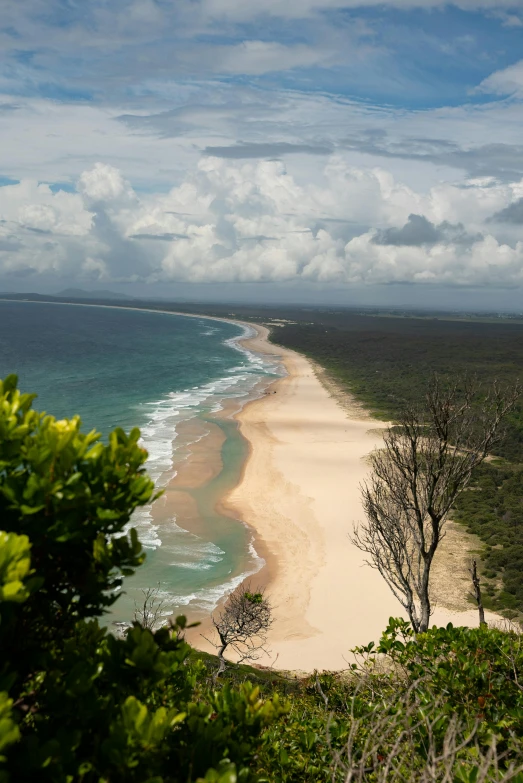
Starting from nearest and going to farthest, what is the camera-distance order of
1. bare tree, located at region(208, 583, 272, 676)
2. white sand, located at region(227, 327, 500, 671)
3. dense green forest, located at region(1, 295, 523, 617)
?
bare tree, located at region(208, 583, 272, 676) < white sand, located at region(227, 327, 500, 671) < dense green forest, located at region(1, 295, 523, 617)

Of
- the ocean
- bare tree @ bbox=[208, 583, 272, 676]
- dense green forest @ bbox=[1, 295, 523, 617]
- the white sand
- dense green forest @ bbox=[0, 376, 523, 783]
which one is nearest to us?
dense green forest @ bbox=[0, 376, 523, 783]

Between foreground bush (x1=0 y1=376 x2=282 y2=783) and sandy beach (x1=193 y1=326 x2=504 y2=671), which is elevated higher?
foreground bush (x1=0 y1=376 x2=282 y2=783)

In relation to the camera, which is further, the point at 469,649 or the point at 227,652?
the point at 227,652

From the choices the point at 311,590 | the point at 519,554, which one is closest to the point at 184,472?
the point at 311,590

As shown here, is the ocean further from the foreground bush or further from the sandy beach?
the foreground bush

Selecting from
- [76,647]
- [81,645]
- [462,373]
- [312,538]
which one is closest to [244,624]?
[81,645]

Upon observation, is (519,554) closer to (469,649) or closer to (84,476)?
(469,649)

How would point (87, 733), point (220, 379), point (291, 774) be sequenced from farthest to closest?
1. point (220, 379)
2. point (291, 774)
3. point (87, 733)

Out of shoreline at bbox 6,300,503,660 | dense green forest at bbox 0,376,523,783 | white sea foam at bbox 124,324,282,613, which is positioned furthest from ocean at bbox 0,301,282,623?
dense green forest at bbox 0,376,523,783
